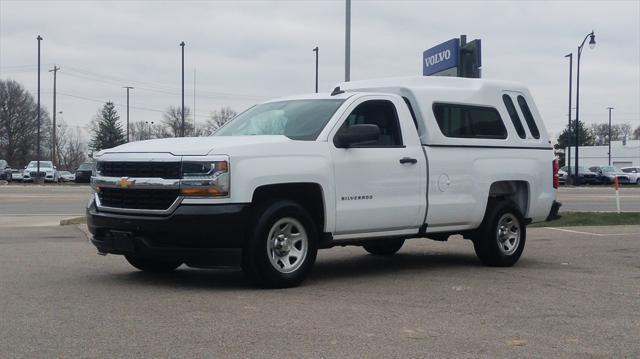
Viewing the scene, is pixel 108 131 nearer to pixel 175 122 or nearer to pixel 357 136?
pixel 175 122

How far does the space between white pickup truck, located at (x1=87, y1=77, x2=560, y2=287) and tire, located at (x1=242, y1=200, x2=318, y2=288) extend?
1cm

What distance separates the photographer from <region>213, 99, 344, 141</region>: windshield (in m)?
8.50

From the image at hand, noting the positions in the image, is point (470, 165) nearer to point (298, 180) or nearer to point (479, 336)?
point (298, 180)

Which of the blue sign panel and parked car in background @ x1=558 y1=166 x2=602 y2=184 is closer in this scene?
the blue sign panel

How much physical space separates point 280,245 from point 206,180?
Answer: 1.07 metres

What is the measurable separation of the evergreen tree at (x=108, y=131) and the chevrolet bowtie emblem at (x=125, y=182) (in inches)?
3267

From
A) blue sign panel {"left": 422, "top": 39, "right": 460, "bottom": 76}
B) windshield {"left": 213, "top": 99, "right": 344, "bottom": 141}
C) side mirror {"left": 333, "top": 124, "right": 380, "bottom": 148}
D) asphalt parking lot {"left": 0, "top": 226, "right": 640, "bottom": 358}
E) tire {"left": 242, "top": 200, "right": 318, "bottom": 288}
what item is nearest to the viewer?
asphalt parking lot {"left": 0, "top": 226, "right": 640, "bottom": 358}

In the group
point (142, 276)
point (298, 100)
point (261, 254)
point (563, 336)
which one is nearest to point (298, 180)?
point (261, 254)

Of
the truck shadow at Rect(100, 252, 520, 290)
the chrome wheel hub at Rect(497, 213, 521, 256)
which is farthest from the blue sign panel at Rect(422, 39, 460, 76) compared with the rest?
the chrome wheel hub at Rect(497, 213, 521, 256)

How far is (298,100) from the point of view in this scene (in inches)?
364

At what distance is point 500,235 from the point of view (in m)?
10.3

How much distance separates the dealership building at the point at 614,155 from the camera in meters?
107

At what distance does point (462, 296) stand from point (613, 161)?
10838 cm

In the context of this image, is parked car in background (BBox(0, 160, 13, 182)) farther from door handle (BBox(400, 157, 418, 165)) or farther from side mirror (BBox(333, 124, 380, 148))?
side mirror (BBox(333, 124, 380, 148))
